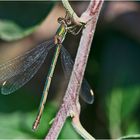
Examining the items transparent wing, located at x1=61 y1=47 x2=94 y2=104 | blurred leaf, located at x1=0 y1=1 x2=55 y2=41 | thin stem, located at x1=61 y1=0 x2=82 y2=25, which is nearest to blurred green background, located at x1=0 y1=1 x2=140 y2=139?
blurred leaf, located at x1=0 y1=1 x2=55 y2=41

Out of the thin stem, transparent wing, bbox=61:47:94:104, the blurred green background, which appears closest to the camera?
the thin stem

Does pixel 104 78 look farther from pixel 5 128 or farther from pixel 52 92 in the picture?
pixel 5 128

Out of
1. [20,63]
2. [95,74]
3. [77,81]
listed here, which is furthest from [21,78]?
[77,81]

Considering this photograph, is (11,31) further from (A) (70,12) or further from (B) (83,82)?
(A) (70,12)

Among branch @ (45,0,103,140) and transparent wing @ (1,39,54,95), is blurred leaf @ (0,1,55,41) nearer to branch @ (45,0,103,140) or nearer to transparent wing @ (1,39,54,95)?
transparent wing @ (1,39,54,95)

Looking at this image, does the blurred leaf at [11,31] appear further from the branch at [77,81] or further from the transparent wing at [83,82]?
the branch at [77,81]

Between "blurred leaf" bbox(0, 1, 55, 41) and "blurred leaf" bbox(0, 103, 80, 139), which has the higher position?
"blurred leaf" bbox(0, 1, 55, 41)
